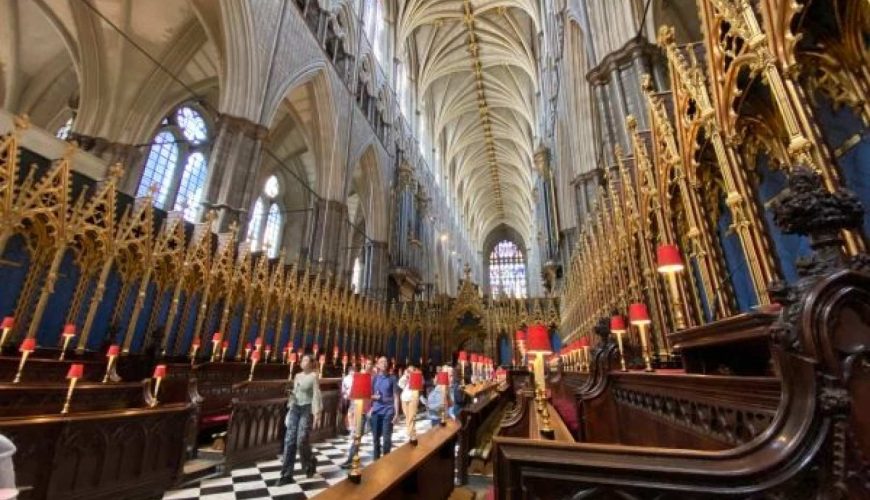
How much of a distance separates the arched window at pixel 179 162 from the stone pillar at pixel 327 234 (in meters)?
4.25

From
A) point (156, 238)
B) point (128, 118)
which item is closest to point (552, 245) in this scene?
point (156, 238)

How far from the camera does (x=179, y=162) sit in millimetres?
14250

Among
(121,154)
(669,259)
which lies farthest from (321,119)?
(669,259)

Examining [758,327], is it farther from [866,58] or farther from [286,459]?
[286,459]

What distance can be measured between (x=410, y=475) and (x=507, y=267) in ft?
135

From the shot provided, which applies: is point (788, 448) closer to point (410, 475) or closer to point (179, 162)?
point (410, 475)

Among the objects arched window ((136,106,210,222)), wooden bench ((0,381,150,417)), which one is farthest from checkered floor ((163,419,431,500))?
arched window ((136,106,210,222))

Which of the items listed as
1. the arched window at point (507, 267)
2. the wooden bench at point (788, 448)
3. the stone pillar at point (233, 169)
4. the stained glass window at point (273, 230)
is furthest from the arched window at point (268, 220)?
the arched window at point (507, 267)

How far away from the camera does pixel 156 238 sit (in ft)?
22.5

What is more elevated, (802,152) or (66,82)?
(66,82)

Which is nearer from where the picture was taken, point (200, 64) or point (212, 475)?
point (212, 475)

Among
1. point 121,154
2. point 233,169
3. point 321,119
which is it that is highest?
point 321,119

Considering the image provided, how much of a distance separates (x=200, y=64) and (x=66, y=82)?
15.6 feet

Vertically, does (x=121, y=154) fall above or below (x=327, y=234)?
above
